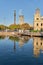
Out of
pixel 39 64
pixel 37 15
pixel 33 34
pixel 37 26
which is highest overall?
pixel 37 15

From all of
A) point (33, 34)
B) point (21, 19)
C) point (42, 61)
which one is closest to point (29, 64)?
point (42, 61)

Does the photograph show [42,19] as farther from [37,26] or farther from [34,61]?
[34,61]

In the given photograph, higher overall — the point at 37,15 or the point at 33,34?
the point at 37,15

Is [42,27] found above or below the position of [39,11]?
below

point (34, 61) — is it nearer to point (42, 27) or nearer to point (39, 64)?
point (39, 64)

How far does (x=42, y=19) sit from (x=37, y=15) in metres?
2.77

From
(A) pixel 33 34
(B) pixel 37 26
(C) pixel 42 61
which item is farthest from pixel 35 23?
(C) pixel 42 61

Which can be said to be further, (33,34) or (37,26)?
(37,26)

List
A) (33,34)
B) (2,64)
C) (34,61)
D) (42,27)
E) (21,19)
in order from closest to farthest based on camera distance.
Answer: (2,64) < (34,61) < (33,34) < (42,27) < (21,19)

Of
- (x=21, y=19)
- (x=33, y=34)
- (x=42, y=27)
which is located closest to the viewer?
(x=33, y=34)

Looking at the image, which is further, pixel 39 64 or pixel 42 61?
pixel 42 61

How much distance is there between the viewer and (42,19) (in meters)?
76.4

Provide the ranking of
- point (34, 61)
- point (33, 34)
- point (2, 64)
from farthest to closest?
1. point (33, 34)
2. point (34, 61)
3. point (2, 64)

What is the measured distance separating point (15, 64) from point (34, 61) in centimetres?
178
